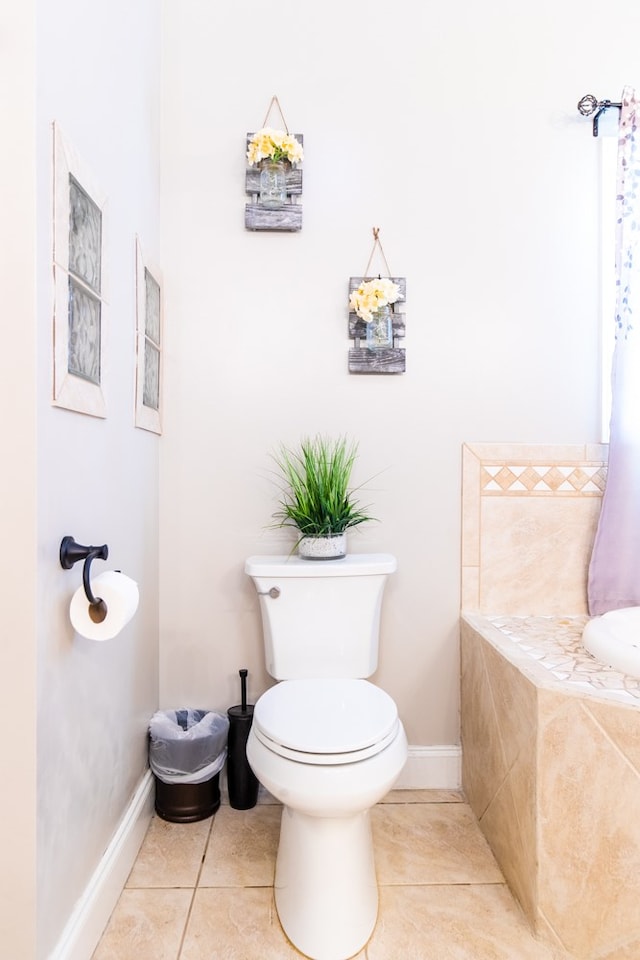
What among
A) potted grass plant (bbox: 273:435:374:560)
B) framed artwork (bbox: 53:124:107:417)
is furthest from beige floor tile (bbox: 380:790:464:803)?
framed artwork (bbox: 53:124:107:417)

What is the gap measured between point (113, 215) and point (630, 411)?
5.16 ft

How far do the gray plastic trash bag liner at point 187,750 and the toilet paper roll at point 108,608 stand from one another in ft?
2.38

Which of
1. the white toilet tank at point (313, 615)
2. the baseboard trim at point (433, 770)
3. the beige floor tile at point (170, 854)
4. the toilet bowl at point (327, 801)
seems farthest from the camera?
the baseboard trim at point (433, 770)

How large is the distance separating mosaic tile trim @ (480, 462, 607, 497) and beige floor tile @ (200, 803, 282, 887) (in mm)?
1223

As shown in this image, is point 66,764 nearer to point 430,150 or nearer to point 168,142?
point 168,142

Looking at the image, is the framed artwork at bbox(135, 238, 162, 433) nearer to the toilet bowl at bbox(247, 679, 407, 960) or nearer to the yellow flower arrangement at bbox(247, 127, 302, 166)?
the yellow flower arrangement at bbox(247, 127, 302, 166)

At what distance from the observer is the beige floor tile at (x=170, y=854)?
4.80 ft

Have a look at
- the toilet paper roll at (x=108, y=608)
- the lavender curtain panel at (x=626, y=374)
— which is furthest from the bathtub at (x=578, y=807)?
the toilet paper roll at (x=108, y=608)

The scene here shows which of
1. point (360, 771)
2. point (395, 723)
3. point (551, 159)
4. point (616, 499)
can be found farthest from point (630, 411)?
point (360, 771)

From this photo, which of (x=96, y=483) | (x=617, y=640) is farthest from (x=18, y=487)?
(x=617, y=640)

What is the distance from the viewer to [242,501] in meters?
1.88

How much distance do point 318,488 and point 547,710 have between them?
0.85 m

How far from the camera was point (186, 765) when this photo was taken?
66.3 inches

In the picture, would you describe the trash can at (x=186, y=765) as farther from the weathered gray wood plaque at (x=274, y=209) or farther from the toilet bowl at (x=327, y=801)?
the weathered gray wood plaque at (x=274, y=209)
